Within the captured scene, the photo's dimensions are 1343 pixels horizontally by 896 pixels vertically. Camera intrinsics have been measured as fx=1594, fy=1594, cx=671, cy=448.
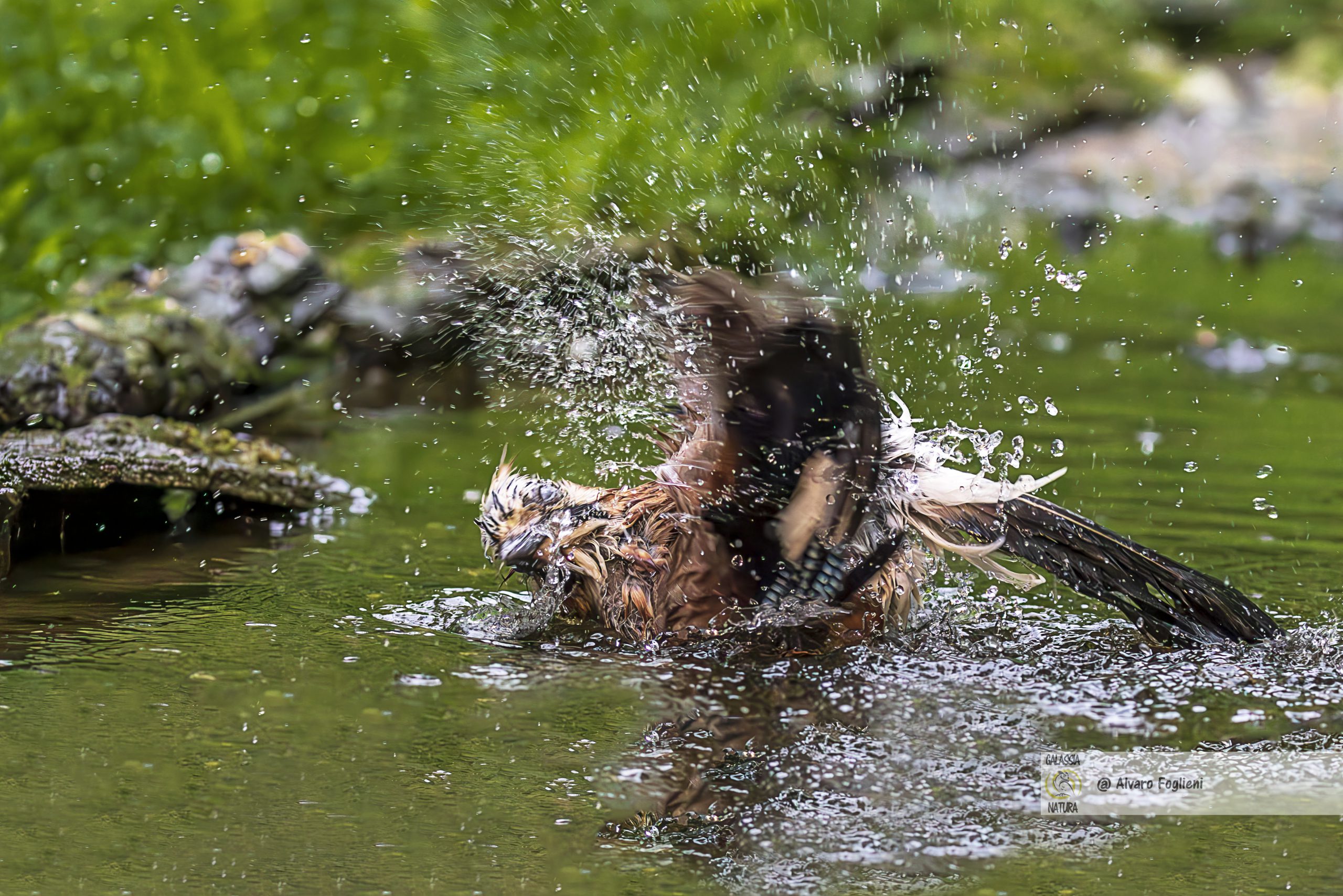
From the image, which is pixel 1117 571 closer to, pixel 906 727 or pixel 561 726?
pixel 906 727

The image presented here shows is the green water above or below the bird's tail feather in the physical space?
below

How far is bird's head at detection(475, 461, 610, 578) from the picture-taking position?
466 cm

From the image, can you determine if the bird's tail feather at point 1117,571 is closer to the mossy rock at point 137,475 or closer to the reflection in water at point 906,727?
the reflection in water at point 906,727

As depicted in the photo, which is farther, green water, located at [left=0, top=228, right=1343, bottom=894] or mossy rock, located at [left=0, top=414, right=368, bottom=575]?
mossy rock, located at [left=0, top=414, right=368, bottom=575]

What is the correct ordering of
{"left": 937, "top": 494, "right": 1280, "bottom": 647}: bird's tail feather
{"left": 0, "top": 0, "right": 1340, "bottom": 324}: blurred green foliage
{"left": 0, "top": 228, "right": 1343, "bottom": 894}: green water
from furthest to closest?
{"left": 0, "top": 0, "right": 1340, "bottom": 324}: blurred green foliage, {"left": 937, "top": 494, "right": 1280, "bottom": 647}: bird's tail feather, {"left": 0, "top": 228, "right": 1343, "bottom": 894}: green water

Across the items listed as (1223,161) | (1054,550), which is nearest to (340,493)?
(1054,550)

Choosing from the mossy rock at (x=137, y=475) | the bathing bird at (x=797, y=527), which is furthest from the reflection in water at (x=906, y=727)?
the mossy rock at (x=137, y=475)

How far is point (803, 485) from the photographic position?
14.3ft

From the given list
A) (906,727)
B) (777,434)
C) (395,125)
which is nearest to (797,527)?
(777,434)

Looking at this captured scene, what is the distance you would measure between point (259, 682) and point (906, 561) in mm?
1831

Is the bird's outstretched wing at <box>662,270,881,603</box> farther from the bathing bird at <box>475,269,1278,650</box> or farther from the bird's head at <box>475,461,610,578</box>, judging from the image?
the bird's head at <box>475,461,610,578</box>

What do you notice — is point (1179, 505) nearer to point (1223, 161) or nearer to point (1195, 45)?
point (1223, 161)

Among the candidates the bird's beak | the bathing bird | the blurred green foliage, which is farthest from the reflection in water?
the blurred green foliage

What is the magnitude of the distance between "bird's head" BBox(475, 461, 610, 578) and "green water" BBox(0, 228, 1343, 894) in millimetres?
257
